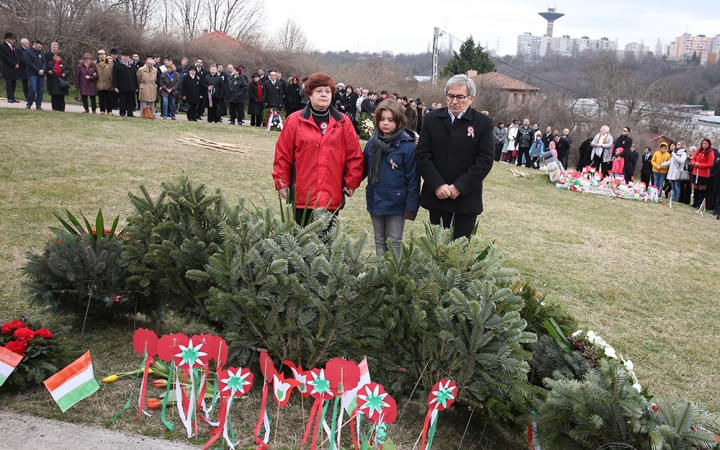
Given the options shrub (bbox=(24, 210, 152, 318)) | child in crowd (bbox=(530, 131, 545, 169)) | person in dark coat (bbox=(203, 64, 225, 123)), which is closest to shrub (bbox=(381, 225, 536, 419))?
shrub (bbox=(24, 210, 152, 318))

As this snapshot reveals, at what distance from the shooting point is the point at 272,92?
68.7 ft

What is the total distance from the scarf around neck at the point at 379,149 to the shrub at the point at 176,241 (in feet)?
5.05

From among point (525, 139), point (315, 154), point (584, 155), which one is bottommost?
point (584, 155)

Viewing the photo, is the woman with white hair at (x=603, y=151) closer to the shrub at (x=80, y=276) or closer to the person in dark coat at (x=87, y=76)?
the person in dark coat at (x=87, y=76)

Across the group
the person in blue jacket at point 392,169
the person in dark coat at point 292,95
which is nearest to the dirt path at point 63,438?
the person in blue jacket at point 392,169

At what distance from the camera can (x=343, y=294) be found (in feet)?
11.7

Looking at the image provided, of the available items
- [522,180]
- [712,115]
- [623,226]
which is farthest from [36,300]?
[712,115]

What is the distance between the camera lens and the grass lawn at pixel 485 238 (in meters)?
4.11

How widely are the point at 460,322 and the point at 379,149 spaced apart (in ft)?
7.36

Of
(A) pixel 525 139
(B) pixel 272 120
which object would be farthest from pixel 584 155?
(B) pixel 272 120

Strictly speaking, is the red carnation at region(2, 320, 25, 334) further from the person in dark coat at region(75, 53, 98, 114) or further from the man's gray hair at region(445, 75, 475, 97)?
the person in dark coat at region(75, 53, 98, 114)

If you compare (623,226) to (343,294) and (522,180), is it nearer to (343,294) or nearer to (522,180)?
(522,180)

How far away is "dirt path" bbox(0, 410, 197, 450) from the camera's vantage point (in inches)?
123

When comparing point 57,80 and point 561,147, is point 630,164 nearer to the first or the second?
point 561,147
